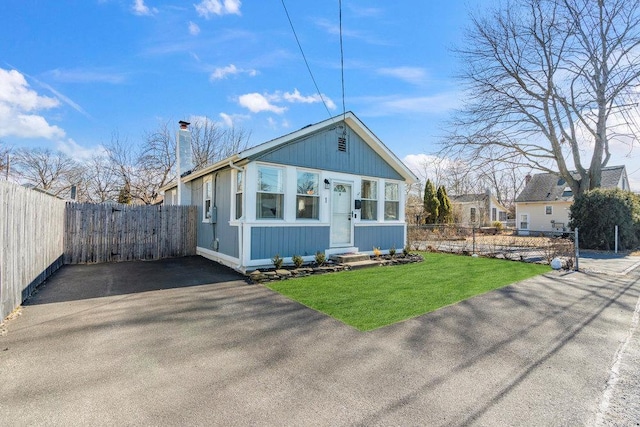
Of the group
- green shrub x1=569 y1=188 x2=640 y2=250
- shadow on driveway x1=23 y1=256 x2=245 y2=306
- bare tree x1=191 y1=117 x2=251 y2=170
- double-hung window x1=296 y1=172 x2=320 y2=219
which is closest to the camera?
shadow on driveway x1=23 y1=256 x2=245 y2=306

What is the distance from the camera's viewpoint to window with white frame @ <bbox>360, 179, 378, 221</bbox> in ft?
33.6

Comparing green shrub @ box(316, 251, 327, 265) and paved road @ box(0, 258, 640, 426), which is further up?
green shrub @ box(316, 251, 327, 265)

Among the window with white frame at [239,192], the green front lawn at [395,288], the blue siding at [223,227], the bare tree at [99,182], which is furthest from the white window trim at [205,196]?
the bare tree at [99,182]

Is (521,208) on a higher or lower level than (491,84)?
lower

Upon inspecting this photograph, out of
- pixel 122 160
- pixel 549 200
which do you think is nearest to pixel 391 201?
pixel 122 160

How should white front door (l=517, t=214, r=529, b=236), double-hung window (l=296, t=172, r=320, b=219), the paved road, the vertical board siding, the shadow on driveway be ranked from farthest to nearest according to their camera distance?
white front door (l=517, t=214, r=529, b=236)
double-hung window (l=296, t=172, r=320, b=219)
the shadow on driveway
the vertical board siding
the paved road

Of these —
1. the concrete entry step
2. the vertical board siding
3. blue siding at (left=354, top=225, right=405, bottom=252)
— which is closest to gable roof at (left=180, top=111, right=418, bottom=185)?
blue siding at (left=354, top=225, right=405, bottom=252)

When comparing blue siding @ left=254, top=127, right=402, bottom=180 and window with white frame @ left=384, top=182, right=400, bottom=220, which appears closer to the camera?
blue siding @ left=254, top=127, right=402, bottom=180

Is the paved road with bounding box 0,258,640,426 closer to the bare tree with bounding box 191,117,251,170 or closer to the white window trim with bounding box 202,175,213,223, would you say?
the white window trim with bounding box 202,175,213,223

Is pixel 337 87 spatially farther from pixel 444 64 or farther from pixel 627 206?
pixel 627 206

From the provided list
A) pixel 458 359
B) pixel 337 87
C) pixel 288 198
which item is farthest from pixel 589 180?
pixel 458 359

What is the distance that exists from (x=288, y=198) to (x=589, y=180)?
18.7 m

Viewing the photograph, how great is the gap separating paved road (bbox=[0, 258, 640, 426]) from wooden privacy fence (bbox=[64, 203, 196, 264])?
4.82m

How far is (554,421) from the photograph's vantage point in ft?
7.79
